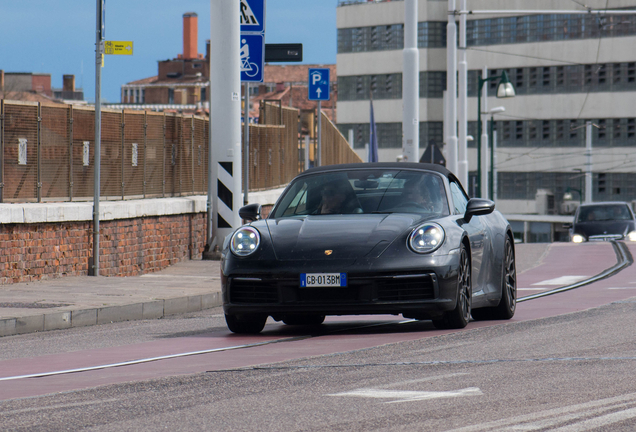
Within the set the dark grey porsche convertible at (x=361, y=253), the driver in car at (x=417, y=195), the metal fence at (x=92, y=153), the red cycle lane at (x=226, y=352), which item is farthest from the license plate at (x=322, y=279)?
the metal fence at (x=92, y=153)

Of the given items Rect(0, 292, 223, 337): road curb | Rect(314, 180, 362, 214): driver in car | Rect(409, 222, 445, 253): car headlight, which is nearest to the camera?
Rect(409, 222, 445, 253): car headlight

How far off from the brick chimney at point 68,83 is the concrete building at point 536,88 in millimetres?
63393

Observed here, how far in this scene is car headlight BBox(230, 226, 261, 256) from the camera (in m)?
9.09

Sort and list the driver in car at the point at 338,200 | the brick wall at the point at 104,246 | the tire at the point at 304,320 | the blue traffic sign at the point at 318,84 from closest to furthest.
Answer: the driver in car at the point at 338,200 < the tire at the point at 304,320 < the brick wall at the point at 104,246 < the blue traffic sign at the point at 318,84

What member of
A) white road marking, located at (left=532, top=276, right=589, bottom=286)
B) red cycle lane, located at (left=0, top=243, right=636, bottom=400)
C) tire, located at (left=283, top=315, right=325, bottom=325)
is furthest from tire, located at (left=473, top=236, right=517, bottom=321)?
white road marking, located at (left=532, top=276, right=589, bottom=286)

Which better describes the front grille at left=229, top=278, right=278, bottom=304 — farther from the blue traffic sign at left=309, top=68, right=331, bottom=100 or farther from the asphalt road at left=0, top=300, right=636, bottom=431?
the blue traffic sign at left=309, top=68, right=331, bottom=100

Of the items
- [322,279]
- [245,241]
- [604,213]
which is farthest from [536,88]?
[322,279]

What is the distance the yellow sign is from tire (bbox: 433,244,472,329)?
21.9 feet

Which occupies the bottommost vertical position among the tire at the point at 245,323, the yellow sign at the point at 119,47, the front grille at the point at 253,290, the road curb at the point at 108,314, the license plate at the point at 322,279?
the road curb at the point at 108,314

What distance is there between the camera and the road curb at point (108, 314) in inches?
408

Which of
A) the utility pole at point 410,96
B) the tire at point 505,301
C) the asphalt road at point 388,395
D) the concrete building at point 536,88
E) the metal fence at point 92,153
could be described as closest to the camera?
the asphalt road at point 388,395

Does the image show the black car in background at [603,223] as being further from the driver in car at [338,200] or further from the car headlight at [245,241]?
the car headlight at [245,241]

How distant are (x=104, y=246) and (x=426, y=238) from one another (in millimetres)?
7484

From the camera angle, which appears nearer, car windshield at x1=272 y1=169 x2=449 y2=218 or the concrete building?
car windshield at x1=272 y1=169 x2=449 y2=218
